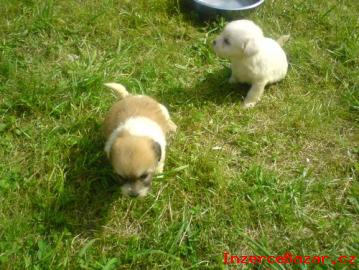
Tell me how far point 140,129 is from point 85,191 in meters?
0.73

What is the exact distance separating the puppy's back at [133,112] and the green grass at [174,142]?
1.27 ft

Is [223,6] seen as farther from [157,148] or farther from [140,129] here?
[157,148]

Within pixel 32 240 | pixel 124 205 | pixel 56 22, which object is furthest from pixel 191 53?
pixel 32 240

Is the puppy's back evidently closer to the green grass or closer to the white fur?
the white fur

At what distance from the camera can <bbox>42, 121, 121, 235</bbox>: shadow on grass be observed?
3.12 metres

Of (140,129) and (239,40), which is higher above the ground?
(239,40)

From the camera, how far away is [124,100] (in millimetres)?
3369

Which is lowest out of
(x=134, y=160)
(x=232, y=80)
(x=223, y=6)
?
(x=232, y=80)

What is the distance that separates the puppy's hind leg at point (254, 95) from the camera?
4.06 m

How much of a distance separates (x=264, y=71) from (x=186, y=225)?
1660 millimetres

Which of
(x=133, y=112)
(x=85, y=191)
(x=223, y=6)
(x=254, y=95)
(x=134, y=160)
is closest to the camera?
(x=134, y=160)

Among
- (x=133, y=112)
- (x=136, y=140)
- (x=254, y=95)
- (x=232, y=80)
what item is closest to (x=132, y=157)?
(x=136, y=140)

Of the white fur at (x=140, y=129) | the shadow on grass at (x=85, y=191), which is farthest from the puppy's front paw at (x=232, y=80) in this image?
the shadow on grass at (x=85, y=191)

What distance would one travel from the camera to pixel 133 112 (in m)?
3.19
